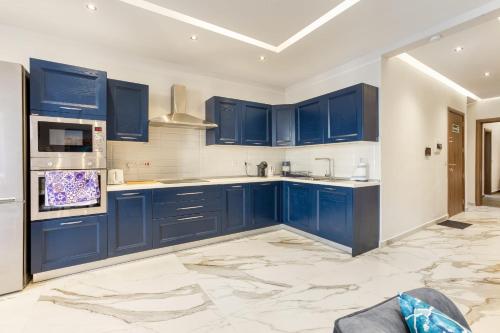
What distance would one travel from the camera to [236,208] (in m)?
3.59

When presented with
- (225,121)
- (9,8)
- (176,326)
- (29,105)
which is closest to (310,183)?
(225,121)

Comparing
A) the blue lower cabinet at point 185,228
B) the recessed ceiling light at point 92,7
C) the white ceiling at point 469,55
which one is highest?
the white ceiling at point 469,55

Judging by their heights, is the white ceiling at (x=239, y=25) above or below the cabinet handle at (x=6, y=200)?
above

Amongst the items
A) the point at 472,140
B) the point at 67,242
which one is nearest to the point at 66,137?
the point at 67,242

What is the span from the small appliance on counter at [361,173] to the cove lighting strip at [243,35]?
185 cm

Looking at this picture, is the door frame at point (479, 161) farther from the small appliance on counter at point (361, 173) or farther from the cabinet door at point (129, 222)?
the cabinet door at point (129, 222)

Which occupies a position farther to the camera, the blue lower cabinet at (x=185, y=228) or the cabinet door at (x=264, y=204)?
the cabinet door at (x=264, y=204)

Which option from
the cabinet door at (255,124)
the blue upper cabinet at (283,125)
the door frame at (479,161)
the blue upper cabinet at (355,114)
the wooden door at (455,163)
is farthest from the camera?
the door frame at (479,161)

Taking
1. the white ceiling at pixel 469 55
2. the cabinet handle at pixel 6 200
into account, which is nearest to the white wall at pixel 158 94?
the cabinet handle at pixel 6 200

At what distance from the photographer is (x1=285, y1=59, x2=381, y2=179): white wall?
331 centimetres

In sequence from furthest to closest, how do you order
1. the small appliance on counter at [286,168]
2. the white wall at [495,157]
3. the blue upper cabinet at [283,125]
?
the white wall at [495,157], the small appliance on counter at [286,168], the blue upper cabinet at [283,125]

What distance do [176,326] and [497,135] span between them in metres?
11.4

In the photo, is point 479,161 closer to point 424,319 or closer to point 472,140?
point 472,140

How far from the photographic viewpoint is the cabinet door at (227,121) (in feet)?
12.5
